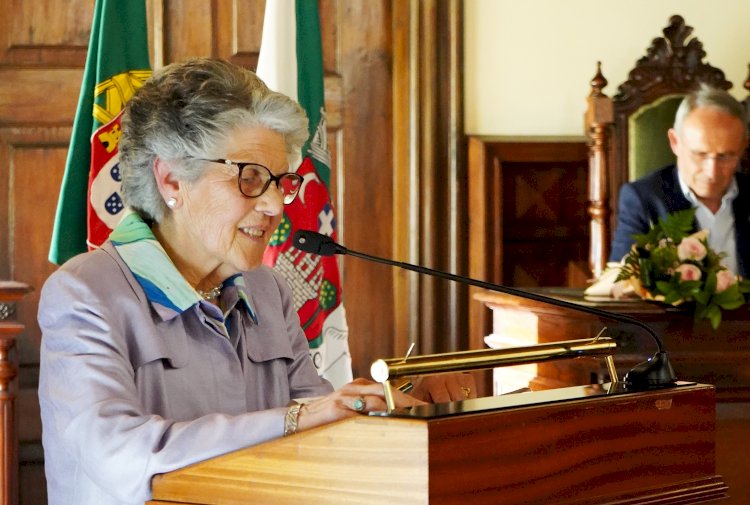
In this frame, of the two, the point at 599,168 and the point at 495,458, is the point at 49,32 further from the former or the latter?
the point at 495,458

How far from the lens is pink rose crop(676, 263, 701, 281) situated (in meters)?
3.32

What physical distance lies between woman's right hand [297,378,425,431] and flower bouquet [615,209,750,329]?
2021mm

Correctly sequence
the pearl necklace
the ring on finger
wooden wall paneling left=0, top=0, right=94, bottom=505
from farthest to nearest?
wooden wall paneling left=0, top=0, right=94, bottom=505, the pearl necklace, the ring on finger

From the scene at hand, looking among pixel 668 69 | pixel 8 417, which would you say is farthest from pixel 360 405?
pixel 668 69

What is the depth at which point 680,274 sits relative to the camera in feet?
11.0

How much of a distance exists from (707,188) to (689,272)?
0.96m

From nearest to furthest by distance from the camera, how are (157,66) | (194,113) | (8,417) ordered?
(194,113) → (8,417) → (157,66)

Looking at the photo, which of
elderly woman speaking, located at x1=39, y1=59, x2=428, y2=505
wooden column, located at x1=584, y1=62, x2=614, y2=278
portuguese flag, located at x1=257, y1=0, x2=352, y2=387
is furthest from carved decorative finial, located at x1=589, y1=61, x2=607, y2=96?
elderly woman speaking, located at x1=39, y1=59, x2=428, y2=505

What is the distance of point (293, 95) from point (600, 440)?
2.40 metres

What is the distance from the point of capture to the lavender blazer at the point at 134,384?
5.17 feet

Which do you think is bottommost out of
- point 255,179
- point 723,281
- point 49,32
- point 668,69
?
point 723,281

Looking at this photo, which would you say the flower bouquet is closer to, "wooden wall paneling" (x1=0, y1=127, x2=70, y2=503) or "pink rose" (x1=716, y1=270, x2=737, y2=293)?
"pink rose" (x1=716, y1=270, x2=737, y2=293)

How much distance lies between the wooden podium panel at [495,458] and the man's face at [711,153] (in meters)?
2.69

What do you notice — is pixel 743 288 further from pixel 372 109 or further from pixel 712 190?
pixel 372 109
